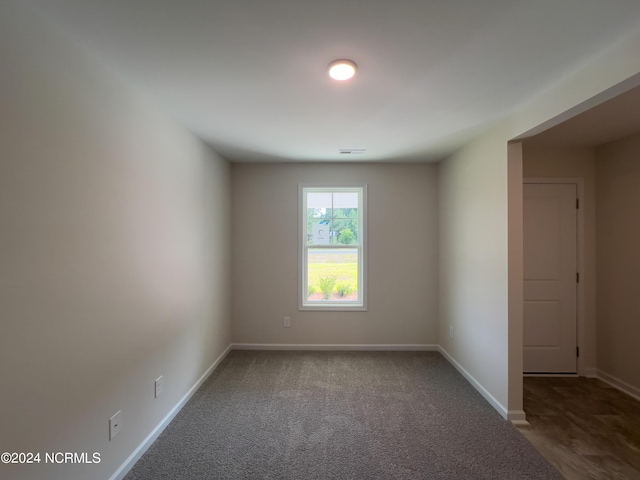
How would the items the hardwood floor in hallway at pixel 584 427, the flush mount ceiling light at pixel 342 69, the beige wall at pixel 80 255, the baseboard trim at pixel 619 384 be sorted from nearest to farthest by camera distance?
the beige wall at pixel 80 255, the flush mount ceiling light at pixel 342 69, the hardwood floor in hallway at pixel 584 427, the baseboard trim at pixel 619 384

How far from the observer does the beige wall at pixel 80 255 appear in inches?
44.8

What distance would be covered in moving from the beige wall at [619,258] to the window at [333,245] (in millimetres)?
2591

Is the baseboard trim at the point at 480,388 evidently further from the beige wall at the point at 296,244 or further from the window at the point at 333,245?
the window at the point at 333,245

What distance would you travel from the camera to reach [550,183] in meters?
3.12

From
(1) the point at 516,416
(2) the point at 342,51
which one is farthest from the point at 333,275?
(2) the point at 342,51

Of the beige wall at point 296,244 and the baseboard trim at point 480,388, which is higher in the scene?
the beige wall at point 296,244

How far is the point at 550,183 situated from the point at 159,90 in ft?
12.4

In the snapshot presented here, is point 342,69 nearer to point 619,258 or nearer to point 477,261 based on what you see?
point 477,261

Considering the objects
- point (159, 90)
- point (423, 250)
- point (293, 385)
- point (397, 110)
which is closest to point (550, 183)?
point (423, 250)

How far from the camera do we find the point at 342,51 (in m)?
1.47

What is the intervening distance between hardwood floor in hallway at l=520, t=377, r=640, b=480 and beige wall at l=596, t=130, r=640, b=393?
1.03 ft

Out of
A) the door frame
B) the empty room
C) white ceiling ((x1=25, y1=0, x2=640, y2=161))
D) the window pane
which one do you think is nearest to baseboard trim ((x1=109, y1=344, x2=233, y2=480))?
the empty room

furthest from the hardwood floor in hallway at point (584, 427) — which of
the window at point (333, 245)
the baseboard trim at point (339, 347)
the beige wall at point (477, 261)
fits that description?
the window at point (333, 245)

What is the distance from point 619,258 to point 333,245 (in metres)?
3.02
